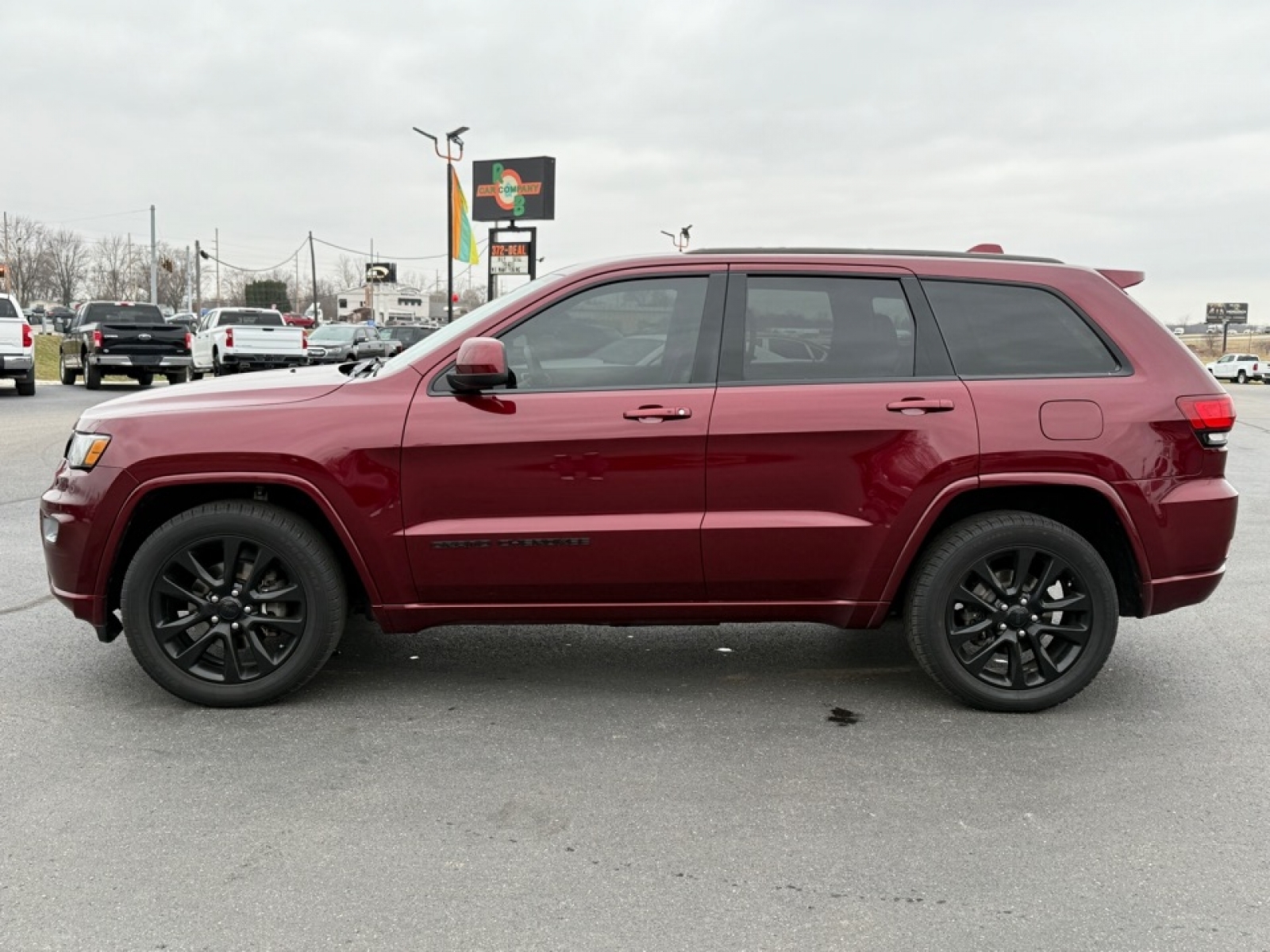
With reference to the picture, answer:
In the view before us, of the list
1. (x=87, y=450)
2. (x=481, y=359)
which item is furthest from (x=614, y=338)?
(x=87, y=450)

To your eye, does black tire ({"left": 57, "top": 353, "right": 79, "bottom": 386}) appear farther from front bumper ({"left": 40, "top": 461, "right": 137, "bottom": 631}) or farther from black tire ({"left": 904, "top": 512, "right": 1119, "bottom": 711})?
black tire ({"left": 904, "top": 512, "right": 1119, "bottom": 711})

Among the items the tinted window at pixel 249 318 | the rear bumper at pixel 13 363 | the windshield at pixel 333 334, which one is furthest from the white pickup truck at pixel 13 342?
the windshield at pixel 333 334

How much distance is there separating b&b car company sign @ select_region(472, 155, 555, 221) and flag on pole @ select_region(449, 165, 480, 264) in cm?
92

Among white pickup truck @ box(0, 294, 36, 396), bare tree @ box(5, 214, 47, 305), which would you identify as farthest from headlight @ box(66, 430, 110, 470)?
bare tree @ box(5, 214, 47, 305)

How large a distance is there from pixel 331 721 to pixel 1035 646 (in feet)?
8.84

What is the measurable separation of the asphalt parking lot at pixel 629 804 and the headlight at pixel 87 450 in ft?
3.08

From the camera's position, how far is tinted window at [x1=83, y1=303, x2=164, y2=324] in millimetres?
23344

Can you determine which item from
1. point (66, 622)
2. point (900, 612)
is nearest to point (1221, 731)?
point (900, 612)

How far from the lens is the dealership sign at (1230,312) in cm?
10406

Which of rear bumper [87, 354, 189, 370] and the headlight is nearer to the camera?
the headlight

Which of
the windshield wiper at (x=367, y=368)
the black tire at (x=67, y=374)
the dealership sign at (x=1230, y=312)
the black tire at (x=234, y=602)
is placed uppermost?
the dealership sign at (x=1230, y=312)

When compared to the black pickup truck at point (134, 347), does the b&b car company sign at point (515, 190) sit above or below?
above

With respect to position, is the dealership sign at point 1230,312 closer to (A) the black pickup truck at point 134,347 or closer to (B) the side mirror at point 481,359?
(A) the black pickup truck at point 134,347

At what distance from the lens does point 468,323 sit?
441cm
